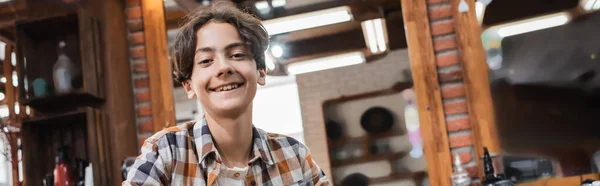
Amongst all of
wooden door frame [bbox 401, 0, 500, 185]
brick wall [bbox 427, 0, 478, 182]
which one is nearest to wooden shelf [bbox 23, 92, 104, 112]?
wooden door frame [bbox 401, 0, 500, 185]

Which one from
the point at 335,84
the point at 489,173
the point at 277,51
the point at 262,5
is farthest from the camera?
the point at 262,5

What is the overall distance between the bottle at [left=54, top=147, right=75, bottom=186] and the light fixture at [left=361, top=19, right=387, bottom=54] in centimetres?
141

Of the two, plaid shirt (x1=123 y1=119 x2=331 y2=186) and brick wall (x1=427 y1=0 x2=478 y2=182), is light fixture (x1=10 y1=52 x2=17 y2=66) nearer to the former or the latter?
Answer: brick wall (x1=427 y1=0 x2=478 y2=182)

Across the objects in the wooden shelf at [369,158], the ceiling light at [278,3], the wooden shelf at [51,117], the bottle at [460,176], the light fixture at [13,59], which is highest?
the ceiling light at [278,3]

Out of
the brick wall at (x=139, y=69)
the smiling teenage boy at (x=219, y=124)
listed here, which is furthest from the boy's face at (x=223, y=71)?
the brick wall at (x=139, y=69)

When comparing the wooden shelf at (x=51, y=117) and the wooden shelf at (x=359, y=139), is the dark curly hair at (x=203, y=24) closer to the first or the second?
the wooden shelf at (x=359, y=139)

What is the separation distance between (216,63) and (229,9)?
0.47 ft

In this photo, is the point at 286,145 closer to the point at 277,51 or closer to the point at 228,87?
the point at 228,87

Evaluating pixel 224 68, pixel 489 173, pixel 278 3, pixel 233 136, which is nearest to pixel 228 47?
pixel 224 68

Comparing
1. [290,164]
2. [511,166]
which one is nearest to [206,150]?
[290,164]

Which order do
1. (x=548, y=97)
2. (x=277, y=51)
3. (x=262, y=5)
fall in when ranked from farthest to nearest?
1. (x=262, y=5)
2. (x=277, y=51)
3. (x=548, y=97)

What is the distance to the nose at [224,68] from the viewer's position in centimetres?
108

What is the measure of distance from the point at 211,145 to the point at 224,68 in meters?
0.14

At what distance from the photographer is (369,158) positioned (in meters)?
2.78
